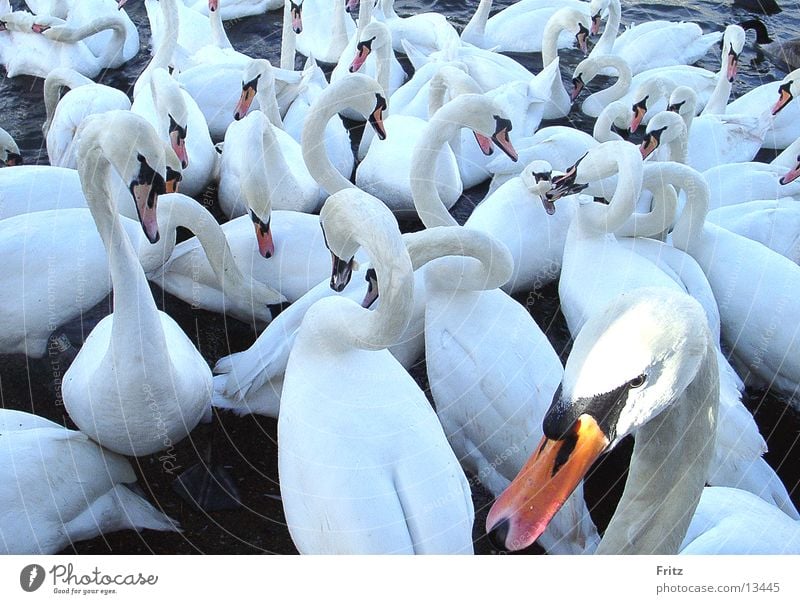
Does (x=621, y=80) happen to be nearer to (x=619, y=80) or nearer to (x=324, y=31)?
(x=619, y=80)

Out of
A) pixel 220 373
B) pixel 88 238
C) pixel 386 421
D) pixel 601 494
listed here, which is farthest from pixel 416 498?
pixel 88 238

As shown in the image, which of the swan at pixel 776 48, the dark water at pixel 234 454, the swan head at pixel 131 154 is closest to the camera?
the swan head at pixel 131 154

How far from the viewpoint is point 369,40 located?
4.32 meters

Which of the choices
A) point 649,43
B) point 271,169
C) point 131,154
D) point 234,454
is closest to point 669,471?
point 234,454

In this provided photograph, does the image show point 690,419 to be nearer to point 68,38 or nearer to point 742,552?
point 742,552

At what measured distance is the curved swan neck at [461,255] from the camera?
2746 millimetres

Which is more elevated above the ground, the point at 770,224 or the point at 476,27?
the point at 770,224

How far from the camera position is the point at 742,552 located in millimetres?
2055

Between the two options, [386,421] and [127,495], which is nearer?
[386,421]

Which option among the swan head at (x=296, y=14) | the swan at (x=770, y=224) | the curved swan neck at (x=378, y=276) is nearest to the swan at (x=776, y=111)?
the swan at (x=770, y=224)

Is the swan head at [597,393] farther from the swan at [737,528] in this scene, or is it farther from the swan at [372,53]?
the swan at [372,53]

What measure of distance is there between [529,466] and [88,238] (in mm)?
1925

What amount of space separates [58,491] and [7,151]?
1.76m

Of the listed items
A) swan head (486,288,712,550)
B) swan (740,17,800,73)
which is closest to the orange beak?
swan head (486,288,712,550)
